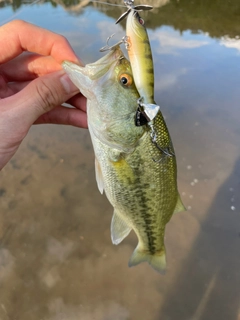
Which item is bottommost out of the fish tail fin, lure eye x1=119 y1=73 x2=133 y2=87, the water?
the water

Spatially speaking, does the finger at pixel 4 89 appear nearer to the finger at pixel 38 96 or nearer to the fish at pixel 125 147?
the finger at pixel 38 96

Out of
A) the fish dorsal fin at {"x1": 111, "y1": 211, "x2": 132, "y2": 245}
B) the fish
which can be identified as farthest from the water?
the fish

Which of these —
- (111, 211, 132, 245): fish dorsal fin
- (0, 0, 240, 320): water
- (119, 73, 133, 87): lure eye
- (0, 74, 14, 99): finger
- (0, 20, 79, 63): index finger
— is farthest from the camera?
(0, 0, 240, 320): water

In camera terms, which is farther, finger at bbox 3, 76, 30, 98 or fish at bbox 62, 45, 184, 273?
finger at bbox 3, 76, 30, 98

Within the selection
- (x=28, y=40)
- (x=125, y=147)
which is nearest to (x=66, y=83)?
(x=125, y=147)

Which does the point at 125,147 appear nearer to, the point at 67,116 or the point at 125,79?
the point at 125,79

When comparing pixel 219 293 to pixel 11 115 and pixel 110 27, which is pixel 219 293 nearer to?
pixel 11 115

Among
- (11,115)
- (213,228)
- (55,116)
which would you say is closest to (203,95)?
(213,228)

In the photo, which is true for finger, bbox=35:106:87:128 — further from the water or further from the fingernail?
the water
